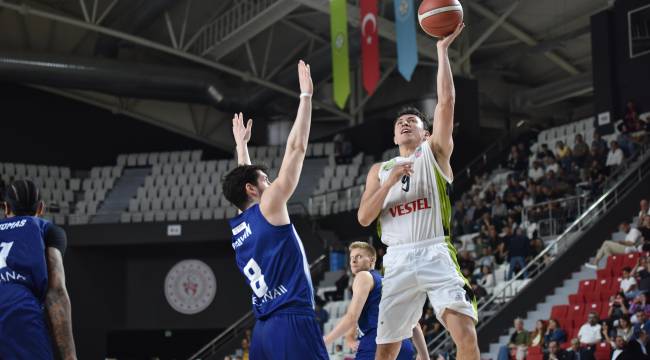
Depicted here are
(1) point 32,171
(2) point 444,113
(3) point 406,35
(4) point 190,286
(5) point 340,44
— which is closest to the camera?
(2) point 444,113

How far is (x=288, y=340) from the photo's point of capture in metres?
5.32

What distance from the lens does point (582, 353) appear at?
46.4 feet

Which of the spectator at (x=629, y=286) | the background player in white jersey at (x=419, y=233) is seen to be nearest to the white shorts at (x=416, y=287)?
the background player in white jersey at (x=419, y=233)

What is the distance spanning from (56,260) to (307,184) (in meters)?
24.4

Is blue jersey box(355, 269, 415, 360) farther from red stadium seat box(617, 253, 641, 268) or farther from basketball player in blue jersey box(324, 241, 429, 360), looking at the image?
red stadium seat box(617, 253, 641, 268)

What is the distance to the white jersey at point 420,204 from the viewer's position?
21.5ft

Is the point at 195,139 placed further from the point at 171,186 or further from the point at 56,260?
the point at 56,260

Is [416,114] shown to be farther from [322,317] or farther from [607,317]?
[322,317]

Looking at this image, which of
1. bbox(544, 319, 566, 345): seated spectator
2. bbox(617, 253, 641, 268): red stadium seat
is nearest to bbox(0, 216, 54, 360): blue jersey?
bbox(544, 319, 566, 345): seated spectator

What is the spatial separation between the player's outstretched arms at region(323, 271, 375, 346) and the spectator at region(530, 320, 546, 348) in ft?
28.5

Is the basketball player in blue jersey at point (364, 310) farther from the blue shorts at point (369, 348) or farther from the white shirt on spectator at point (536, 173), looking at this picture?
the white shirt on spectator at point (536, 173)

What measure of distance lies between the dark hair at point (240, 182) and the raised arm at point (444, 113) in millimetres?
1518

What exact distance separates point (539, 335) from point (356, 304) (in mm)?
8958

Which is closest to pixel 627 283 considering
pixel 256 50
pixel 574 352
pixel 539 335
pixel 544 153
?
pixel 539 335
